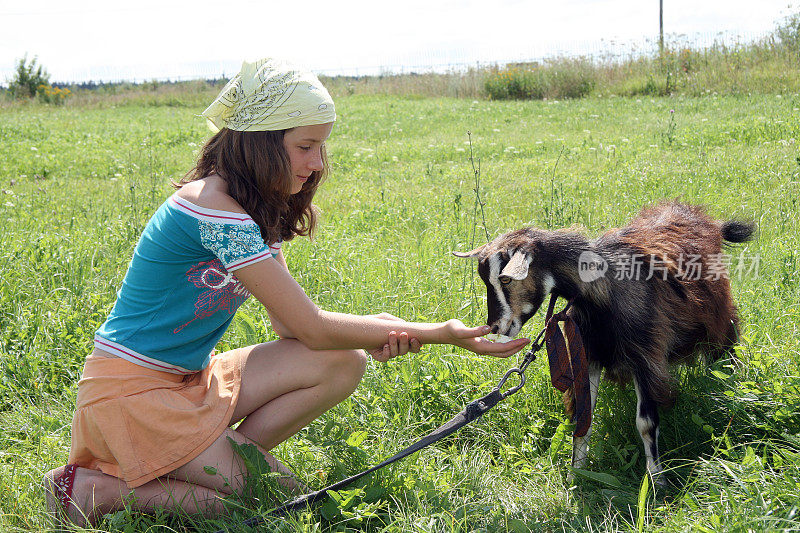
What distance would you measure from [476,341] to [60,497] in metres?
1.58

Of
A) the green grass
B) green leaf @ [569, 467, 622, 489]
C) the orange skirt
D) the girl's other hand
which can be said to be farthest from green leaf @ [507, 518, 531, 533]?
the orange skirt

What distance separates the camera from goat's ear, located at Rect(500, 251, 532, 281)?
7.72 ft

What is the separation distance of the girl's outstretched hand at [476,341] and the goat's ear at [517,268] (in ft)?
0.73

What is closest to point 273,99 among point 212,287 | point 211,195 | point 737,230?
point 211,195

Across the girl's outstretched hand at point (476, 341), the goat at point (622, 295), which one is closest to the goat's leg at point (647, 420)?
the goat at point (622, 295)

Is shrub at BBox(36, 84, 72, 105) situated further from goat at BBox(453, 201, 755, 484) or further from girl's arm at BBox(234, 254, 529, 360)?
goat at BBox(453, 201, 755, 484)

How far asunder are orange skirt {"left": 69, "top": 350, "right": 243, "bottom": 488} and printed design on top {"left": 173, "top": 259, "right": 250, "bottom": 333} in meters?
0.24

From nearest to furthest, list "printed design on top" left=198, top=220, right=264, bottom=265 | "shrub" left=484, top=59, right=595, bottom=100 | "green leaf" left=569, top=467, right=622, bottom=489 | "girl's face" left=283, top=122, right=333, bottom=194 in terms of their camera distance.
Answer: "printed design on top" left=198, top=220, right=264, bottom=265
"girl's face" left=283, top=122, right=333, bottom=194
"green leaf" left=569, top=467, right=622, bottom=489
"shrub" left=484, top=59, right=595, bottom=100

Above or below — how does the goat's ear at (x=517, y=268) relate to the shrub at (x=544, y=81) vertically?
below

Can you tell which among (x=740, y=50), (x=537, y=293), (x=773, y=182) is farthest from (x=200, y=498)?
(x=740, y=50)

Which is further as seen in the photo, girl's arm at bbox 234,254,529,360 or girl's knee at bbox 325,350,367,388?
girl's knee at bbox 325,350,367,388

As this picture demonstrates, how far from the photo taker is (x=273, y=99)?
2.28 m

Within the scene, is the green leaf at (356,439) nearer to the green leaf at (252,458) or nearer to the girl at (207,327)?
the girl at (207,327)

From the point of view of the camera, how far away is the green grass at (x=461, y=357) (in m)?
2.37
